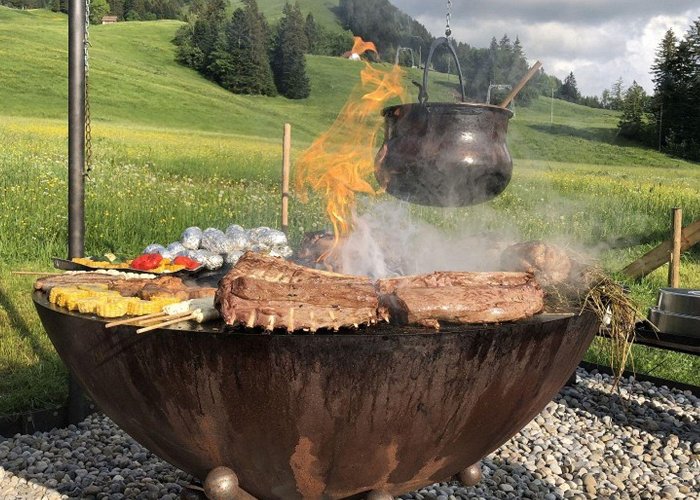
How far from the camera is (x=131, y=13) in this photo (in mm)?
36938

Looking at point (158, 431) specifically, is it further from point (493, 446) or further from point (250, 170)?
point (250, 170)

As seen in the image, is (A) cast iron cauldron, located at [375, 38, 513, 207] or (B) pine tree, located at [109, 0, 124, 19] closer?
(A) cast iron cauldron, located at [375, 38, 513, 207]

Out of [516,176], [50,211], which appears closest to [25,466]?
[50,211]

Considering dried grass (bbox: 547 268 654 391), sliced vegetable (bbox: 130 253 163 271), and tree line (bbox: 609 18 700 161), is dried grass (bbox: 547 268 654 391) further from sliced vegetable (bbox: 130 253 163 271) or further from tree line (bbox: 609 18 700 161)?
tree line (bbox: 609 18 700 161)

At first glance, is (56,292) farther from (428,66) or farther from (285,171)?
(285,171)

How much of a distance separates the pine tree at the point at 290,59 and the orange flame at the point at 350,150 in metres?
20.6

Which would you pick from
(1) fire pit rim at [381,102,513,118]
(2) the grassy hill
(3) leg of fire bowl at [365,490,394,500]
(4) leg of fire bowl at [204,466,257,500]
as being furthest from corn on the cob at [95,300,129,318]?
(2) the grassy hill

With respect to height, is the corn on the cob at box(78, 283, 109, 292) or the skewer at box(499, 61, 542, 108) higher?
the skewer at box(499, 61, 542, 108)

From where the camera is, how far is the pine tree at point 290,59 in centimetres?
2398

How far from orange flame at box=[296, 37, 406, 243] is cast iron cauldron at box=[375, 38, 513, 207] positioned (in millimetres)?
229

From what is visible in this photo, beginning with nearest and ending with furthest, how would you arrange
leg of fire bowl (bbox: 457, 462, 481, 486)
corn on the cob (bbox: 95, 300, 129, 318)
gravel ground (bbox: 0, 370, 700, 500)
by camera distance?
corn on the cob (bbox: 95, 300, 129, 318), leg of fire bowl (bbox: 457, 462, 481, 486), gravel ground (bbox: 0, 370, 700, 500)

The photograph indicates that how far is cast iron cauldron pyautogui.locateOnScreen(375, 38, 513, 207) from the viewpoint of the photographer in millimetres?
3275

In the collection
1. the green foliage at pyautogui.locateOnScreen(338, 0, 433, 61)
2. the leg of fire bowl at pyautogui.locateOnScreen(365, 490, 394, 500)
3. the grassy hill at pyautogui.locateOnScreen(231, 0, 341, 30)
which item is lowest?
the leg of fire bowl at pyautogui.locateOnScreen(365, 490, 394, 500)

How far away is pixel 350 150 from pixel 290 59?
2209 cm
